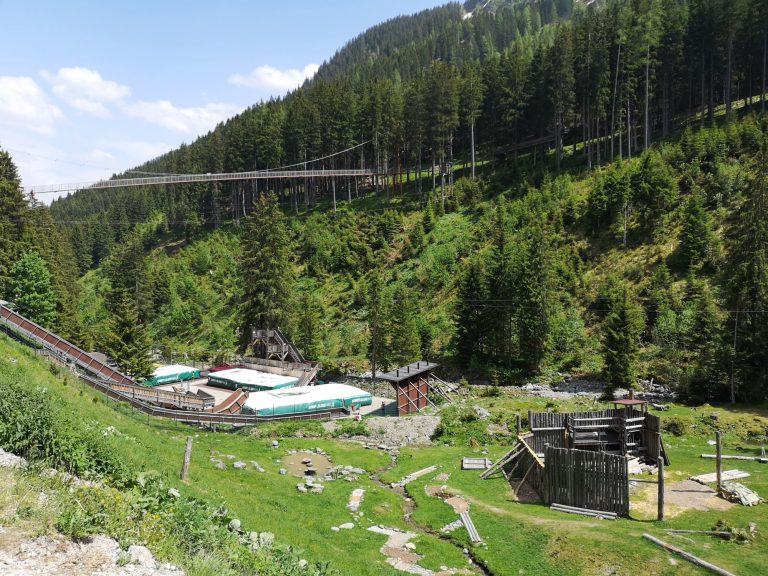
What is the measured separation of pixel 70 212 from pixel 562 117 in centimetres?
18718

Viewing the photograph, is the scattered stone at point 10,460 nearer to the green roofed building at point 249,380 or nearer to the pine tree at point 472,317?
the green roofed building at point 249,380

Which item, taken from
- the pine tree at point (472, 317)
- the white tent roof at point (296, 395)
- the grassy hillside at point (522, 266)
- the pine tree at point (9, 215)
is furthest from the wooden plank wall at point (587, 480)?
the pine tree at point (9, 215)

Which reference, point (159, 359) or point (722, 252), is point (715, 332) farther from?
point (159, 359)

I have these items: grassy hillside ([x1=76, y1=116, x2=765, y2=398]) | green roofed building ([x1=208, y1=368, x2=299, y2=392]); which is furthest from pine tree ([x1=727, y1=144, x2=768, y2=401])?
green roofed building ([x1=208, y1=368, x2=299, y2=392])

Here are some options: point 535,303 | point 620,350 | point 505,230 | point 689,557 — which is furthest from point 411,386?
point 505,230

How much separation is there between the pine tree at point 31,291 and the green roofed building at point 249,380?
1693cm

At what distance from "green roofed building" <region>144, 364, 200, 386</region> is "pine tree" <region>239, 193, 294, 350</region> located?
5.69 metres

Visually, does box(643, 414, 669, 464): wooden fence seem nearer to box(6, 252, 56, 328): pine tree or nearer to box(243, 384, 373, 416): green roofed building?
box(243, 384, 373, 416): green roofed building

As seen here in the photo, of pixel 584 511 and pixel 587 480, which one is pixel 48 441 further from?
pixel 587 480

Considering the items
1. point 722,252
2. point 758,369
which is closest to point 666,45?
point 722,252

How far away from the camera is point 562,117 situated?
76.9 metres

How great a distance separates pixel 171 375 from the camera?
49.0 metres

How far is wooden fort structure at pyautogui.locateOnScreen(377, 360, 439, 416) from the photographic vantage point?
119 feet

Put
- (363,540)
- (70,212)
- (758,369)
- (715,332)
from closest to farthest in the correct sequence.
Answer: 1. (363,540)
2. (758,369)
3. (715,332)
4. (70,212)
